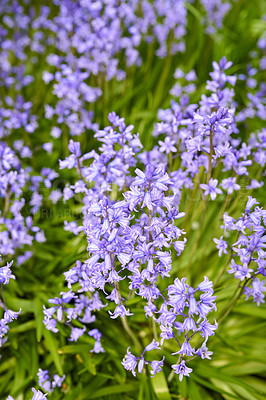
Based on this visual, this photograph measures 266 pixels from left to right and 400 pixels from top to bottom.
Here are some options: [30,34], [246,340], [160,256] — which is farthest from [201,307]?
[30,34]


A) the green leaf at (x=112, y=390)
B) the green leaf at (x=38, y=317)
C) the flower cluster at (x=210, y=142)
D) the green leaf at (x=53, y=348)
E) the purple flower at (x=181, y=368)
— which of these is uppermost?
the flower cluster at (x=210, y=142)

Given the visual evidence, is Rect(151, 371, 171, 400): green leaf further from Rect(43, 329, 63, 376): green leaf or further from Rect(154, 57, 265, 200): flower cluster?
Rect(154, 57, 265, 200): flower cluster

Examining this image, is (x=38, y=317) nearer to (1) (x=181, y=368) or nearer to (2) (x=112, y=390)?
(2) (x=112, y=390)

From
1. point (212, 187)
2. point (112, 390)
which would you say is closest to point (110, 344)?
point (112, 390)

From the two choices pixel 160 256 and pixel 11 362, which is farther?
pixel 11 362

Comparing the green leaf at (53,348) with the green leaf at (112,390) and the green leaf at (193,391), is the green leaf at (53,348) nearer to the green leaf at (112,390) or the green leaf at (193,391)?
the green leaf at (112,390)

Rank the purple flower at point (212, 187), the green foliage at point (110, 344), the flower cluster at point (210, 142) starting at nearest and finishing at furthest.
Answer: the flower cluster at point (210, 142) → the purple flower at point (212, 187) → the green foliage at point (110, 344)

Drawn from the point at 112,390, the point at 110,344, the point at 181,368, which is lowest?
the point at 112,390

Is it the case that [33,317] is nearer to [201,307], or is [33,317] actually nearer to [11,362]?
[11,362]

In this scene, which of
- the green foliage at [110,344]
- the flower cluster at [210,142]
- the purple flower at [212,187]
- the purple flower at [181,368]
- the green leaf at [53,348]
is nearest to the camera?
the purple flower at [181,368]

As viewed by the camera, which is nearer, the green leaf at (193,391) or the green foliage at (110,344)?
the green leaf at (193,391)

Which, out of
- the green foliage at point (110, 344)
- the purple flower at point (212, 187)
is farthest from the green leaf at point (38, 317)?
the purple flower at point (212, 187)
